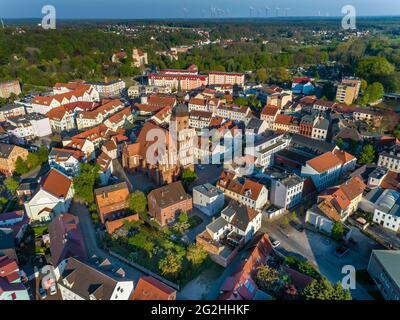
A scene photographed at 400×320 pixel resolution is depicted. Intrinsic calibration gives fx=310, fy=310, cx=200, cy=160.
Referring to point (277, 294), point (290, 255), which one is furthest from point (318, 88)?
point (277, 294)

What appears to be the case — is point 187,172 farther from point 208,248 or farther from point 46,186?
point 46,186

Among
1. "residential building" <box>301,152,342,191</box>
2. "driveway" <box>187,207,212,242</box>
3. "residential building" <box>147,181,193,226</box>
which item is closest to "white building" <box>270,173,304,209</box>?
"residential building" <box>301,152,342,191</box>

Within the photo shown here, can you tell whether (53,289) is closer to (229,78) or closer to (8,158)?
(8,158)

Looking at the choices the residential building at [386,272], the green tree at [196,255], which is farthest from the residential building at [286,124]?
the green tree at [196,255]

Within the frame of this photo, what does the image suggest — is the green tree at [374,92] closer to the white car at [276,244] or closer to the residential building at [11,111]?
the white car at [276,244]

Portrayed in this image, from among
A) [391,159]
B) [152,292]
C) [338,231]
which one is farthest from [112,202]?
[391,159]

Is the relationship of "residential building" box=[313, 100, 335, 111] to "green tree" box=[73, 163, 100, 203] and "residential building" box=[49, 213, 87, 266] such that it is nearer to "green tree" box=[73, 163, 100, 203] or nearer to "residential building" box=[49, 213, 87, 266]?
"green tree" box=[73, 163, 100, 203]

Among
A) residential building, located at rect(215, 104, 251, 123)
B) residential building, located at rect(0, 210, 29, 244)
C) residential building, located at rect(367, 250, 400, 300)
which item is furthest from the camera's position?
residential building, located at rect(215, 104, 251, 123)
